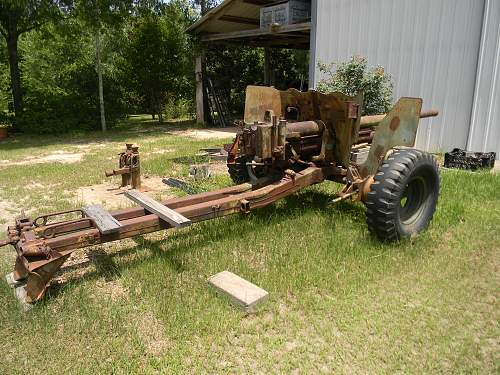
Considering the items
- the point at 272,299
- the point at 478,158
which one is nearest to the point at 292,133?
the point at 272,299

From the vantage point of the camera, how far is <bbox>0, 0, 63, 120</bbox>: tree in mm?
12820

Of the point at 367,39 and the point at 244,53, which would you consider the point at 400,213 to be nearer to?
the point at 367,39

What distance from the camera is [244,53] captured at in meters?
18.4

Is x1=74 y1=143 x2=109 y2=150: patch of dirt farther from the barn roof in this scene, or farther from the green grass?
the green grass

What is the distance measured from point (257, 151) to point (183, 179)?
10.0ft

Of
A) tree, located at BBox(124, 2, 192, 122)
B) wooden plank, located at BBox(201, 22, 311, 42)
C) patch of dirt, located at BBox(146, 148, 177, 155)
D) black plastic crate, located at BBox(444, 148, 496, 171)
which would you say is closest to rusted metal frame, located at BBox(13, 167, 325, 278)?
black plastic crate, located at BBox(444, 148, 496, 171)

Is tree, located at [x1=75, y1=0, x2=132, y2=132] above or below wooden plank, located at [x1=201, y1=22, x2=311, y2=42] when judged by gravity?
above

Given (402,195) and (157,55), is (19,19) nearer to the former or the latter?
(157,55)

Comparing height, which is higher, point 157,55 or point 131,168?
point 157,55

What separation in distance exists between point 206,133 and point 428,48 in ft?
24.7

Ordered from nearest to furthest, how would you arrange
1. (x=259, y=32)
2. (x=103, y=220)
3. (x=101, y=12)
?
1. (x=103, y=220)
2. (x=259, y=32)
3. (x=101, y=12)

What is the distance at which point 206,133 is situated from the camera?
546 inches

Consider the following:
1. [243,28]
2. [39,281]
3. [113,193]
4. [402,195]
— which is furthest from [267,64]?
[39,281]

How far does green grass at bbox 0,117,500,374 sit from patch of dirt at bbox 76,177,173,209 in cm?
151
